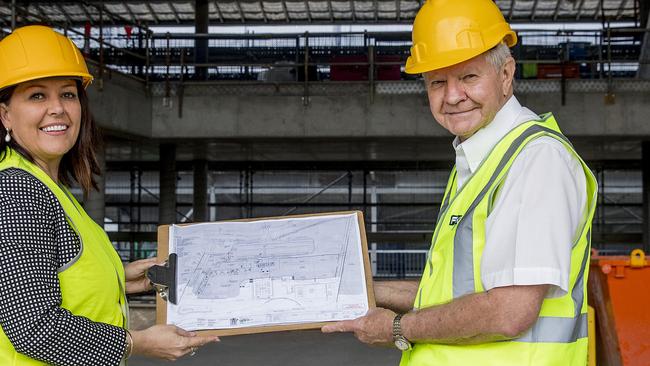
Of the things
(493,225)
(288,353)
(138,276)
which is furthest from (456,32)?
(288,353)

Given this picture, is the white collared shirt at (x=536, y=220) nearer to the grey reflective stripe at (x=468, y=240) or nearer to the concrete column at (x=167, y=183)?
the grey reflective stripe at (x=468, y=240)

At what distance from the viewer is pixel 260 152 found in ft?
64.1

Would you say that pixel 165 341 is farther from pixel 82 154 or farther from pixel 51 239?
pixel 82 154

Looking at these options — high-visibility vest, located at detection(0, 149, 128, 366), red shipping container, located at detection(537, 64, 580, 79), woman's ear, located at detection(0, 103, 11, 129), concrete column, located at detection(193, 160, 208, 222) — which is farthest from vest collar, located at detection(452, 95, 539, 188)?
concrete column, located at detection(193, 160, 208, 222)

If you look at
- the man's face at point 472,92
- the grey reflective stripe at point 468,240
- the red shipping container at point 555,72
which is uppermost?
the red shipping container at point 555,72

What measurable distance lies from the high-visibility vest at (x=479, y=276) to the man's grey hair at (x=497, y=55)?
0.22 m

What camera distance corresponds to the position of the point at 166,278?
2.71 m

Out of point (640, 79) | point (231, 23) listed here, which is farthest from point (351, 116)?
point (231, 23)

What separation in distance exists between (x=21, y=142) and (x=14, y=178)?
0.23 metres

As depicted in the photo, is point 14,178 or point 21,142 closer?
point 14,178

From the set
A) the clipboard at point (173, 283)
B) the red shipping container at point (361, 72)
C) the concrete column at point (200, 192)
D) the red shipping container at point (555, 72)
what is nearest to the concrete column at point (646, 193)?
the red shipping container at point (555, 72)

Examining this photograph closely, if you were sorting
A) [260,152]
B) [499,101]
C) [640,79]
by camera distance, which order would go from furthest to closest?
[260,152], [640,79], [499,101]

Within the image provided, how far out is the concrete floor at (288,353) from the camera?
8367mm

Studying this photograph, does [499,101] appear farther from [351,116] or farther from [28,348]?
[351,116]
